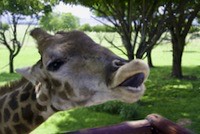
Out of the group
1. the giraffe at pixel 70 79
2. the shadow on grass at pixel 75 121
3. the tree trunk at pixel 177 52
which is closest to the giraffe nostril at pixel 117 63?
the giraffe at pixel 70 79

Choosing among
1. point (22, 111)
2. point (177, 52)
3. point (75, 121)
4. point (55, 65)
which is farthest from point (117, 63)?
point (177, 52)

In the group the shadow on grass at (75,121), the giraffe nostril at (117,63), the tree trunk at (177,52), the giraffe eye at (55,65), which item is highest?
the giraffe nostril at (117,63)

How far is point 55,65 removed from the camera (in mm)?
2080

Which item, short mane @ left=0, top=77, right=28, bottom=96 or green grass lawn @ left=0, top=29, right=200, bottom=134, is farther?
green grass lawn @ left=0, top=29, right=200, bottom=134

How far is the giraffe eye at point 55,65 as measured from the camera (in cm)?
208

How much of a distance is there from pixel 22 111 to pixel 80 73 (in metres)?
0.62

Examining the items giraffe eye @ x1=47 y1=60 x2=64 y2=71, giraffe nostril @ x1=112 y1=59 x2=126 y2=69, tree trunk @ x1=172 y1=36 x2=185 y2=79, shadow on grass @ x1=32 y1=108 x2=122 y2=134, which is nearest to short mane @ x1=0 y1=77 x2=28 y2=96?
giraffe eye @ x1=47 y1=60 x2=64 y2=71

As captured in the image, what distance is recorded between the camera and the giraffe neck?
2314 mm

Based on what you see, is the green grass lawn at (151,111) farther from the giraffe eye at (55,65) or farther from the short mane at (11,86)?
the giraffe eye at (55,65)

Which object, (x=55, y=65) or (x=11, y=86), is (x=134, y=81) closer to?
(x=55, y=65)

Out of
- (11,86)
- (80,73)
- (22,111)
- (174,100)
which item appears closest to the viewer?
(80,73)

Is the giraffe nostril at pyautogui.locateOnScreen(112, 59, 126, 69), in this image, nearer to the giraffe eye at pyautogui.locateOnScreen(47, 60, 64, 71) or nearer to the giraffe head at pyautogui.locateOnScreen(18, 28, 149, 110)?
the giraffe head at pyautogui.locateOnScreen(18, 28, 149, 110)

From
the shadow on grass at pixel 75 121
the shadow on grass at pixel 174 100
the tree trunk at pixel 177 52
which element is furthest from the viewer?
the tree trunk at pixel 177 52

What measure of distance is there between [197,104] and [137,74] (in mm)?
8282
